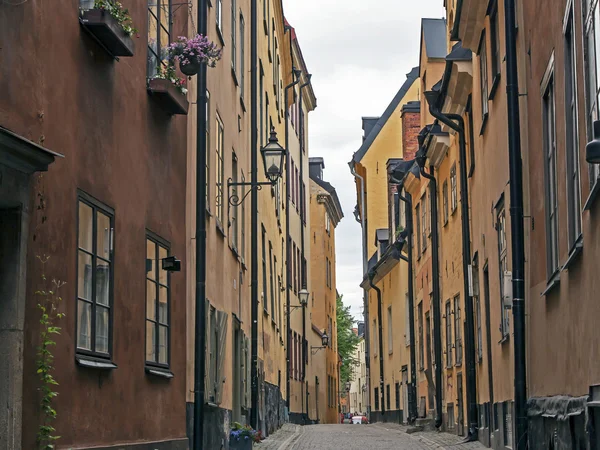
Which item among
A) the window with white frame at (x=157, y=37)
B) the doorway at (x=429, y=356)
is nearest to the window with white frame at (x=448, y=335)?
the doorway at (x=429, y=356)

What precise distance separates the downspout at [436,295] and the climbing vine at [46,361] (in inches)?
771

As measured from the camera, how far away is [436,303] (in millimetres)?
27797

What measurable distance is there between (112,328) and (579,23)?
16.3 feet

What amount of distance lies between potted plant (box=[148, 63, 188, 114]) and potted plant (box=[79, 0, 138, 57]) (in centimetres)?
170

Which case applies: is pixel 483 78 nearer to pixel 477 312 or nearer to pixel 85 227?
pixel 477 312

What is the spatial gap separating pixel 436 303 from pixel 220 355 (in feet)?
39.4

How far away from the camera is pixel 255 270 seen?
22297mm

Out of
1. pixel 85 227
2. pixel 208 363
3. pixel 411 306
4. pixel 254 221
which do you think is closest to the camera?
pixel 85 227

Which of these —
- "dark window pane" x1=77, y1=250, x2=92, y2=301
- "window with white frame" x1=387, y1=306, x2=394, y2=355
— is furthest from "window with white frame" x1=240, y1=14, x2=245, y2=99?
"window with white frame" x1=387, y1=306, x2=394, y2=355

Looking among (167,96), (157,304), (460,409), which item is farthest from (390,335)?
(167,96)

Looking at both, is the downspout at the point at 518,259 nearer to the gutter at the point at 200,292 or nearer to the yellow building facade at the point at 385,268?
the gutter at the point at 200,292

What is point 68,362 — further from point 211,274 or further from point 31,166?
point 211,274

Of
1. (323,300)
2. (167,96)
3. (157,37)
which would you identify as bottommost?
(167,96)

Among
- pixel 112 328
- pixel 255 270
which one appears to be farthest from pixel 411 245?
pixel 112 328
